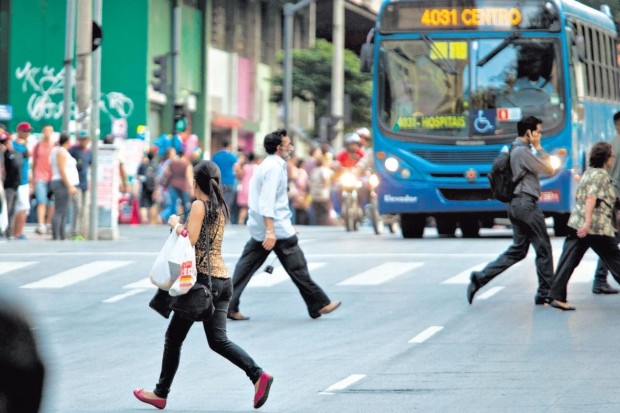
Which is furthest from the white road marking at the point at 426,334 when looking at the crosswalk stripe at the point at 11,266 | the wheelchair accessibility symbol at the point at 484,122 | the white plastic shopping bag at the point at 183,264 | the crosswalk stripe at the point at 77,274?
the wheelchair accessibility symbol at the point at 484,122

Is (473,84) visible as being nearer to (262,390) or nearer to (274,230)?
(274,230)

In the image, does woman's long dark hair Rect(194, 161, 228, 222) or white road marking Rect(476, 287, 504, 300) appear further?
white road marking Rect(476, 287, 504, 300)

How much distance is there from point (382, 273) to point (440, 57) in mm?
6943

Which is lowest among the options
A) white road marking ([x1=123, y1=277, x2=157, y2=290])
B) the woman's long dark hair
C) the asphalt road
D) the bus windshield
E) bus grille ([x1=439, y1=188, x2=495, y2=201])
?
the asphalt road

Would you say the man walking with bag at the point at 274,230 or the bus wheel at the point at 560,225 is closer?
the man walking with bag at the point at 274,230

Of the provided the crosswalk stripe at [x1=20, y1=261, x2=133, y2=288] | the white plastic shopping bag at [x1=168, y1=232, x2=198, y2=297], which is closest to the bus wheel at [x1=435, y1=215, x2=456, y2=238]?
the crosswalk stripe at [x1=20, y1=261, x2=133, y2=288]

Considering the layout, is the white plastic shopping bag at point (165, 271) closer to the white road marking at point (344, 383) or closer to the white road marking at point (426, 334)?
the white road marking at point (344, 383)

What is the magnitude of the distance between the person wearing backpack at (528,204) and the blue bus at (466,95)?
9719 millimetres

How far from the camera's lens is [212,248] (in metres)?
10.5

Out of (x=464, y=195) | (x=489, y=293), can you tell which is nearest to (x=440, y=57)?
(x=464, y=195)

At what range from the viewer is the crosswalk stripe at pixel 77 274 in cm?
1928

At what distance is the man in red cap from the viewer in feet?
86.8

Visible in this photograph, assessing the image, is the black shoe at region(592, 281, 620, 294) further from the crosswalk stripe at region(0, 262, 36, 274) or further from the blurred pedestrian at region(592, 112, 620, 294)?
the crosswalk stripe at region(0, 262, 36, 274)

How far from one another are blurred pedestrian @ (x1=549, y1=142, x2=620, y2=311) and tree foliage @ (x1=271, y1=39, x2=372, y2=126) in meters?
36.6
